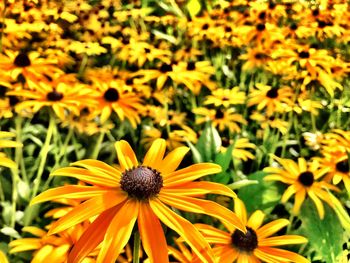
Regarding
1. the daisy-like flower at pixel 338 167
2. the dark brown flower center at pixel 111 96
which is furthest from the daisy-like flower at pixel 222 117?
the daisy-like flower at pixel 338 167

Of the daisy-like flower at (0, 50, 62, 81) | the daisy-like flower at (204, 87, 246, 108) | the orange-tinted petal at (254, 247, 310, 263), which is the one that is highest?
the daisy-like flower at (0, 50, 62, 81)

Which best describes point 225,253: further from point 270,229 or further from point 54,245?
point 54,245

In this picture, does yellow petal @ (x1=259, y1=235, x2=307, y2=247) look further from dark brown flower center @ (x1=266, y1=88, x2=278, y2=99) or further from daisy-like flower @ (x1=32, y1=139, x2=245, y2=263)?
dark brown flower center @ (x1=266, y1=88, x2=278, y2=99)

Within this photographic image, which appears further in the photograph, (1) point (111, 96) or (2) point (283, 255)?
(1) point (111, 96)

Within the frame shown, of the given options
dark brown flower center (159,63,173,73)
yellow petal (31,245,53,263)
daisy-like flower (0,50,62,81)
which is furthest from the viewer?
dark brown flower center (159,63,173,73)

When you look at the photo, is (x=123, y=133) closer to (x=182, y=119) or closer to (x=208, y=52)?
(x=182, y=119)

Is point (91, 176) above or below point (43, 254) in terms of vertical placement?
above

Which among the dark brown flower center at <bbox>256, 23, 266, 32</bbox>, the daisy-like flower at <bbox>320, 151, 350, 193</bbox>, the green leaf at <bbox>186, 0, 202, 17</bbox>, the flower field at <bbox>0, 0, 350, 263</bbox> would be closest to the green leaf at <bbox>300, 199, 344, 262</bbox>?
the flower field at <bbox>0, 0, 350, 263</bbox>

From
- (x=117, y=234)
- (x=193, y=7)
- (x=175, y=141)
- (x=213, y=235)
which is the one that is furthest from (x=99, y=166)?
(x=193, y=7)
